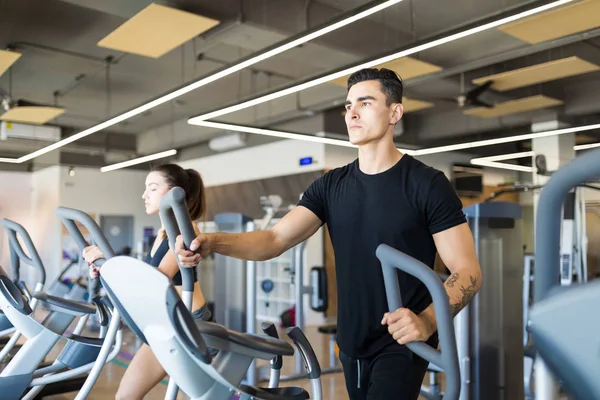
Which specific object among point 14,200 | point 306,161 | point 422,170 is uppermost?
point 306,161

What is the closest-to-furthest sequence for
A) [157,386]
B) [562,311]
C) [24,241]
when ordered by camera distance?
1. [562,311]
2. [24,241]
3. [157,386]

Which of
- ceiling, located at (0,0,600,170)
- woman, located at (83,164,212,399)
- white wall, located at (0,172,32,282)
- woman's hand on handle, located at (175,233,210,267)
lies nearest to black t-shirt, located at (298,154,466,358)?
woman's hand on handle, located at (175,233,210,267)

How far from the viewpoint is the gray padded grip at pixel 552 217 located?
2.36ft

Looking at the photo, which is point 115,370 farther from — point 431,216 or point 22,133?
point 22,133

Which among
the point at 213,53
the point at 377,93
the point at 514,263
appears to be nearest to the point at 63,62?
the point at 213,53

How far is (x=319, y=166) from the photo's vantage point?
9570 mm

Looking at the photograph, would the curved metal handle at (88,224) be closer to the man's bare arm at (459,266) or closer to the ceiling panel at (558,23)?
the man's bare arm at (459,266)

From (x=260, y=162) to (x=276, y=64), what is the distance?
339cm

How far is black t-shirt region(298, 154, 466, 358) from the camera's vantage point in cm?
165

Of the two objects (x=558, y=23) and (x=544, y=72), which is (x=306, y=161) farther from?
(x=558, y=23)

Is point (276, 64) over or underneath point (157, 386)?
over

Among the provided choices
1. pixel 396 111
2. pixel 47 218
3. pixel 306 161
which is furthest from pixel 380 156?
pixel 47 218

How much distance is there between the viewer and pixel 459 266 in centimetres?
154

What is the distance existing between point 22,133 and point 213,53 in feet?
14.1
